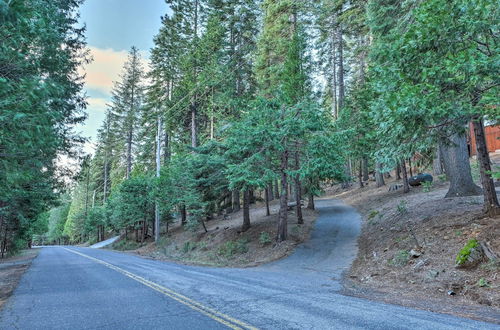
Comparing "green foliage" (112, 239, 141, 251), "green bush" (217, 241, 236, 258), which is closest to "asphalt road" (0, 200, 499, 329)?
"green bush" (217, 241, 236, 258)

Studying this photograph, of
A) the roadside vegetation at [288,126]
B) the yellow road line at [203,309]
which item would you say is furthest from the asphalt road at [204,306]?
the roadside vegetation at [288,126]

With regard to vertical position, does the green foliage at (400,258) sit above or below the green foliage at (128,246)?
above

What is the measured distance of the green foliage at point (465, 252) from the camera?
7.12 m

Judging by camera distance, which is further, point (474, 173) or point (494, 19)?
point (474, 173)

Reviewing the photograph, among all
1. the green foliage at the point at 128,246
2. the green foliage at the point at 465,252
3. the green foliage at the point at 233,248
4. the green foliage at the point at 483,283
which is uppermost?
the green foliage at the point at 465,252

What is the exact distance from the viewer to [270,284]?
8242mm

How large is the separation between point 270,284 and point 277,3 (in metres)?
24.7

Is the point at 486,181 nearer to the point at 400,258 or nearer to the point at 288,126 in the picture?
the point at 400,258

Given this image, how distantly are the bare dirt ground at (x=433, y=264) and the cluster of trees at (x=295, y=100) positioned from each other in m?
1.28

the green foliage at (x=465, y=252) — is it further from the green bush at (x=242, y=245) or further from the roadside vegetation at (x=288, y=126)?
the green bush at (x=242, y=245)

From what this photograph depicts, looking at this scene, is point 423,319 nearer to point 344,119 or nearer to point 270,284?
point 270,284

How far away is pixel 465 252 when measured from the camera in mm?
7219

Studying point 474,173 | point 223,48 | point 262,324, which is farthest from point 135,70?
point 262,324

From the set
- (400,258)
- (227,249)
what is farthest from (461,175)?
(227,249)
